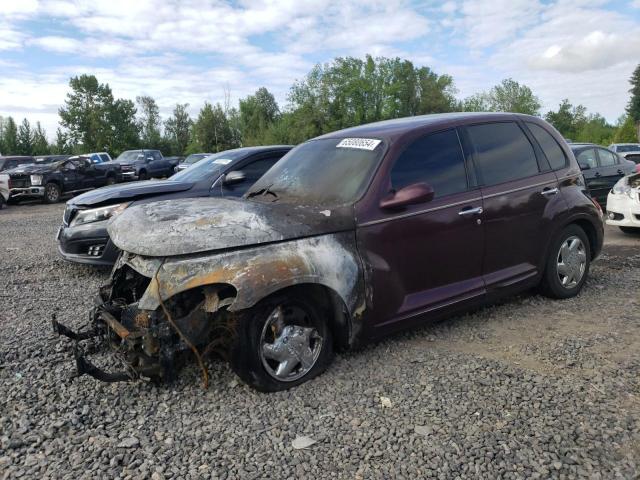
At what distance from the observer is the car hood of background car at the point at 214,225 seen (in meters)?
3.23

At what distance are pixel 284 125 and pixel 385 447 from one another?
66.5 meters

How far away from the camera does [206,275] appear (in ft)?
10.3

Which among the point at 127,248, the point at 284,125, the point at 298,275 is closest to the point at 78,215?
the point at 127,248

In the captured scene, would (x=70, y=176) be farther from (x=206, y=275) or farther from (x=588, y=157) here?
(x=206, y=275)

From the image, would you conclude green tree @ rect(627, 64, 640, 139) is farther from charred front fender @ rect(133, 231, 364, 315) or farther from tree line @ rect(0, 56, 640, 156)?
charred front fender @ rect(133, 231, 364, 315)

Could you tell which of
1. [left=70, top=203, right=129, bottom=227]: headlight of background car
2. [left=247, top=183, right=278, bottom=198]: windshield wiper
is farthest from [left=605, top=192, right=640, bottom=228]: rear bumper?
[left=70, top=203, right=129, bottom=227]: headlight of background car

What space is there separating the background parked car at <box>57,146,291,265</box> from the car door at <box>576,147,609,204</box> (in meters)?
6.52

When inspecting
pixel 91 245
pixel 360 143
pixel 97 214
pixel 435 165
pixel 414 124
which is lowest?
pixel 91 245

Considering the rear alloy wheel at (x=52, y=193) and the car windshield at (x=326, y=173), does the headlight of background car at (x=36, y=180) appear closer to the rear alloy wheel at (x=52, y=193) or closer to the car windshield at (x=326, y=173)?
the rear alloy wheel at (x=52, y=193)

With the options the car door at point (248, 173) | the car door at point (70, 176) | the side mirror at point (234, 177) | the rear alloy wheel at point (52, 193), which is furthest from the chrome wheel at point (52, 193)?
the side mirror at point (234, 177)

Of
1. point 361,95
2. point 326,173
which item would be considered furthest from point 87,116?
point 326,173

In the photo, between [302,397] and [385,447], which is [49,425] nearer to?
[302,397]

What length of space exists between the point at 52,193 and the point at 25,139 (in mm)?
47410

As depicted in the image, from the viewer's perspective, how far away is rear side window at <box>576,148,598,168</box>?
34.4 feet
